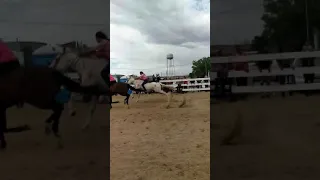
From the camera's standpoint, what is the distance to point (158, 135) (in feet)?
7.77

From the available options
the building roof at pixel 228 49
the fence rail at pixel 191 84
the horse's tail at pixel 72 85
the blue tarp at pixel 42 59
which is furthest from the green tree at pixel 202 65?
the blue tarp at pixel 42 59

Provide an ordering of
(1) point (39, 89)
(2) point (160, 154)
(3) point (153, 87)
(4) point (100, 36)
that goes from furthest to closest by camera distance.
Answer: (3) point (153, 87), (2) point (160, 154), (1) point (39, 89), (4) point (100, 36)

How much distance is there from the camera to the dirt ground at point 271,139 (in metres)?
1.05

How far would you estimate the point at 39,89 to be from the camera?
2.97ft

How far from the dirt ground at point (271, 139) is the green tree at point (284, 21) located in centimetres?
24

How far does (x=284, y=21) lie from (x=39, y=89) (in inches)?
28.6

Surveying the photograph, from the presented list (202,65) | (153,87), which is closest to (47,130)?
(202,65)

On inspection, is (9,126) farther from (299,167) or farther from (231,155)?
(299,167)

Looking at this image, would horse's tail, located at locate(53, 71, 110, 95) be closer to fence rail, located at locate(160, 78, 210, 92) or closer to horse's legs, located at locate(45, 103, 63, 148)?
horse's legs, located at locate(45, 103, 63, 148)

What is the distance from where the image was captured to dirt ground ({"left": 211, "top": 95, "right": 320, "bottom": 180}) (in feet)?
3.45

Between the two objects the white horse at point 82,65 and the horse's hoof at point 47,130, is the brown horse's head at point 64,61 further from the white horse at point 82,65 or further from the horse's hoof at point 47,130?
the horse's hoof at point 47,130

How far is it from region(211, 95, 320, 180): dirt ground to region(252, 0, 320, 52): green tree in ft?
0.78

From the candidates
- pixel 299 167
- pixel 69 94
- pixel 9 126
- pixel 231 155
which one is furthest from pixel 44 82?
pixel 299 167

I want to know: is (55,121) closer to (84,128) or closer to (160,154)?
(84,128)
